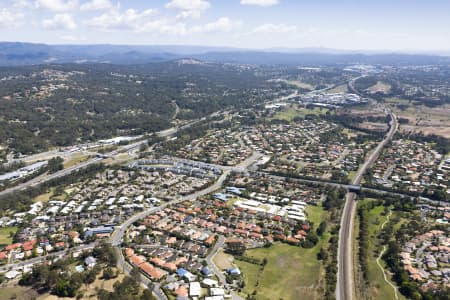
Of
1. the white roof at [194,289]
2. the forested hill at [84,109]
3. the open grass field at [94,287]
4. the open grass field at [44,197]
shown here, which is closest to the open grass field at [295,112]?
the forested hill at [84,109]

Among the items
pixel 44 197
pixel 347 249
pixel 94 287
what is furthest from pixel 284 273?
pixel 44 197

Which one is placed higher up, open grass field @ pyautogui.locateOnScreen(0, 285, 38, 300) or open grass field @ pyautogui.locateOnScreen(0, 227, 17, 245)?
open grass field @ pyautogui.locateOnScreen(0, 285, 38, 300)

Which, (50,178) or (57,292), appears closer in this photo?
Result: (57,292)

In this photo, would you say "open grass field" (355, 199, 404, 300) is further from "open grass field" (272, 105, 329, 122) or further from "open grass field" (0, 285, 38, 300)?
"open grass field" (272, 105, 329, 122)

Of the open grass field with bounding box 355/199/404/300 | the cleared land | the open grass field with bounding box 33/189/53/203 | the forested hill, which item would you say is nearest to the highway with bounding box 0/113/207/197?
the open grass field with bounding box 33/189/53/203

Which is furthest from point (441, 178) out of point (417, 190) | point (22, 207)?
point (22, 207)

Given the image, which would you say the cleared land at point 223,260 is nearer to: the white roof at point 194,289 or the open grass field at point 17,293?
the white roof at point 194,289

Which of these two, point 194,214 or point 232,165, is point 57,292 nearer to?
point 194,214
